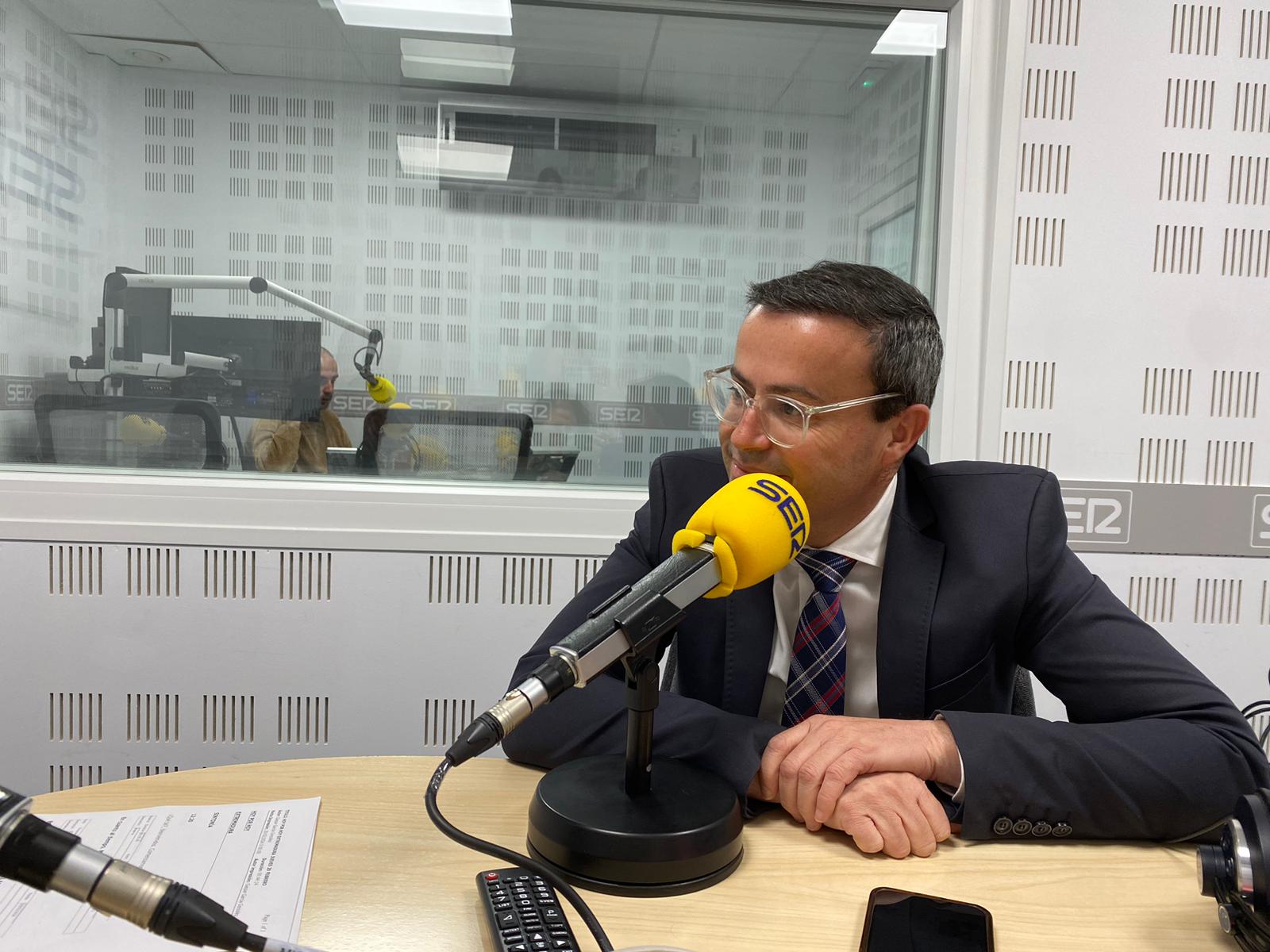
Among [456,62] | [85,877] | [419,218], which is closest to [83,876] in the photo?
[85,877]

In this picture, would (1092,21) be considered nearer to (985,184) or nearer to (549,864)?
(985,184)

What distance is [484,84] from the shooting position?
2.30m

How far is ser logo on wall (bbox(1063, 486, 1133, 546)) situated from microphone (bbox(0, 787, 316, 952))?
2216 mm

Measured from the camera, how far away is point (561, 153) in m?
2.32

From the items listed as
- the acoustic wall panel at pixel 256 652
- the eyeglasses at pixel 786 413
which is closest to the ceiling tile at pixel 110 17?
the acoustic wall panel at pixel 256 652

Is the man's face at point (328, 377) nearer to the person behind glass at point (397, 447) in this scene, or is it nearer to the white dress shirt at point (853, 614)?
the person behind glass at point (397, 447)

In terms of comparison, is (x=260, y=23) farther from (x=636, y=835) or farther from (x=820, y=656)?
(x=636, y=835)

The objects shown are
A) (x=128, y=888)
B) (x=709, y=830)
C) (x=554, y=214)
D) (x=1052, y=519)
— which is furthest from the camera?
(x=554, y=214)

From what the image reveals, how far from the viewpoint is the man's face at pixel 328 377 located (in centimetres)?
229

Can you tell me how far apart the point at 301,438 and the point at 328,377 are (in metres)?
0.16

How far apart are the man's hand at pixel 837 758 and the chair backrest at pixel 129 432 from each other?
5.71 ft

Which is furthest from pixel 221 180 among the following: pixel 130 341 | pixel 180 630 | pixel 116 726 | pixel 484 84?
pixel 116 726

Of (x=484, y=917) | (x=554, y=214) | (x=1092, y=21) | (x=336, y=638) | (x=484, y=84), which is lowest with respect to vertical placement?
(x=336, y=638)

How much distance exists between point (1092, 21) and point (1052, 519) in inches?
58.8
